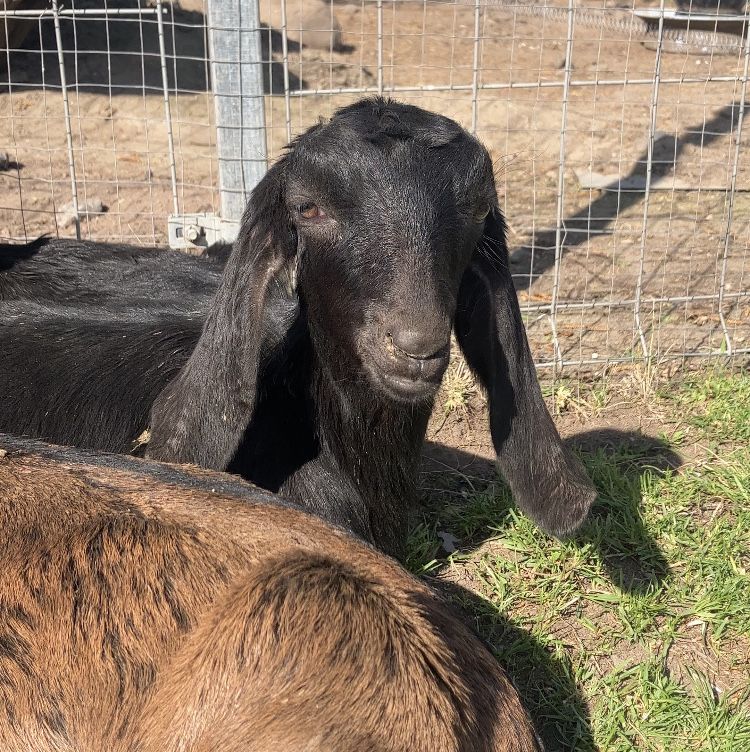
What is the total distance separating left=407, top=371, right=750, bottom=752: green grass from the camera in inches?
143

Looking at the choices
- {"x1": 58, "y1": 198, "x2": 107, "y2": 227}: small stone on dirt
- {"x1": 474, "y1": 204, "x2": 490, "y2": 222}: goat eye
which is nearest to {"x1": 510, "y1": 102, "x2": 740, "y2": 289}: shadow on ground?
{"x1": 474, "y1": 204, "x2": 490, "y2": 222}: goat eye

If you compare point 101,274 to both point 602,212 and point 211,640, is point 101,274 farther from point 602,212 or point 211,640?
point 602,212

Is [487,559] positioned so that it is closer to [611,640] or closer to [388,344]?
[611,640]

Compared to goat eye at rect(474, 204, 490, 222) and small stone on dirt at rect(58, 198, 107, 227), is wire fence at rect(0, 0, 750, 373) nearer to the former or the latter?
small stone on dirt at rect(58, 198, 107, 227)

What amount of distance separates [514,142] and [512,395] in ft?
21.0

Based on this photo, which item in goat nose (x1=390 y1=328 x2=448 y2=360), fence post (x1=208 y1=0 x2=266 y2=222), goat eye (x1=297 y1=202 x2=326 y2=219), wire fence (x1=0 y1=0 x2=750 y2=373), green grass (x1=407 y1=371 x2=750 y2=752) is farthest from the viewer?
wire fence (x1=0 y1=0 x2=750 y2=373)

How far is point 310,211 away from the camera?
340 centimetres

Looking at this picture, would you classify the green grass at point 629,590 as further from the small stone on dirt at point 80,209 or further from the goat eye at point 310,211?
the small stone on dirt at point 80,209

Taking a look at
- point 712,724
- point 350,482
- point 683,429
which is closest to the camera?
point 712,724

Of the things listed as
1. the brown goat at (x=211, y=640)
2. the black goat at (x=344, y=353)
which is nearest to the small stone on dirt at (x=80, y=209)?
the black goat at (x=344, y=353)

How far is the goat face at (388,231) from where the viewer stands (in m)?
3.15

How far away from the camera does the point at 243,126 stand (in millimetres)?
5691

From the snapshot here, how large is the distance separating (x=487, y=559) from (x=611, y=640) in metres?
0.67

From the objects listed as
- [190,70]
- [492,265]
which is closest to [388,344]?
[492,265]
